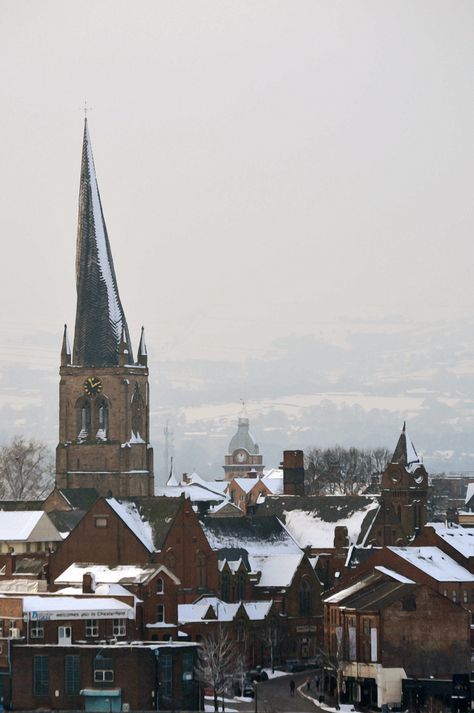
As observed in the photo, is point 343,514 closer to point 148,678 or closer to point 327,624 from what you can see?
point 327,624

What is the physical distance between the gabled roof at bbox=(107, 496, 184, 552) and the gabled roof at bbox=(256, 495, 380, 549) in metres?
24.4

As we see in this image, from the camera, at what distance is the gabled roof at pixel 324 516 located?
7234 inches

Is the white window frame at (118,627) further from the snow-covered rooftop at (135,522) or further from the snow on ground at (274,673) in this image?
the snow-covered rooftop at (135,522)

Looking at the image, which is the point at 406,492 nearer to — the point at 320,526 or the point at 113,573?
the point at 320,526

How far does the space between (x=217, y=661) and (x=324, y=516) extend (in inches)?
1843

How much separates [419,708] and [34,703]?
951 inches

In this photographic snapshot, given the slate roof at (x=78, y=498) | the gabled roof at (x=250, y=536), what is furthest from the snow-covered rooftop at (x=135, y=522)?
the slate roof at (x=78, y=498)

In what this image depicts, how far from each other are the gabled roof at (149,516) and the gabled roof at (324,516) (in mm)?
24448

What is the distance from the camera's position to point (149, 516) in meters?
160

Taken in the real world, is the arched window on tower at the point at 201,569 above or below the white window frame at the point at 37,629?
above

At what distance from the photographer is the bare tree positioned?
13712 centimetres

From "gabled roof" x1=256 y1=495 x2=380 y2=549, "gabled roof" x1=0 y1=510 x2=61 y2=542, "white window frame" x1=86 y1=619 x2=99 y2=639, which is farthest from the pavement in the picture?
"gabled roof" x1=256 y1=495 x2=380 y2=549

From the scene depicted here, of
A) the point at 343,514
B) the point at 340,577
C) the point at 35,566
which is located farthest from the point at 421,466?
the point at 35,566

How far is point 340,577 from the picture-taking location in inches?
6762
